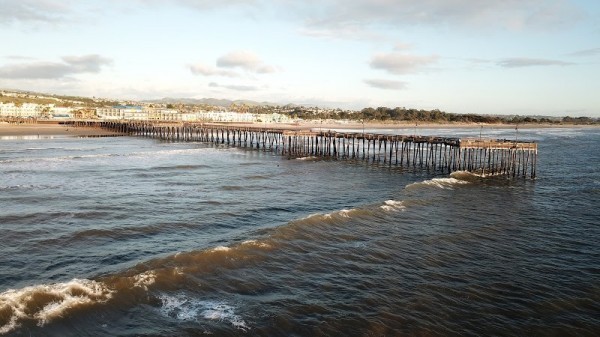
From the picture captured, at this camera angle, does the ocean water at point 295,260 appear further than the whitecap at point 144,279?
No

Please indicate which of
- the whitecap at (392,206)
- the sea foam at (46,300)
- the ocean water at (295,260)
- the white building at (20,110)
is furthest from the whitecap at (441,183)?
the white building at (20,110)

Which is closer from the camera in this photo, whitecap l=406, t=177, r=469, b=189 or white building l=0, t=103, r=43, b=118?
whitecap l=406, t=177, r=469, b=189

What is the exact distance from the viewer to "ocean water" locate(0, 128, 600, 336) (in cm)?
1085

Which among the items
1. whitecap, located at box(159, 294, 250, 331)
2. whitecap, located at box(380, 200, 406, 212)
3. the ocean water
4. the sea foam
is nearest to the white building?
the ocean water

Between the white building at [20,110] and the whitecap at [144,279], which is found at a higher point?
the white building at [20,110]

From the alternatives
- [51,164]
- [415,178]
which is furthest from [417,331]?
[51,164]

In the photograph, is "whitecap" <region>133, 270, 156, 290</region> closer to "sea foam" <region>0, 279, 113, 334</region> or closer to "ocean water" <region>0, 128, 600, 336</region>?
"ocean water" <region>0, 128, 600, 336</region>

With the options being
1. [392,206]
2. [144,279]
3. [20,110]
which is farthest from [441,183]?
[20,110]

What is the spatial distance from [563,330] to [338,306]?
5.27 metres

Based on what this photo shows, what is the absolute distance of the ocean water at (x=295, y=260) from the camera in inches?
427

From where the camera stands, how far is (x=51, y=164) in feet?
124

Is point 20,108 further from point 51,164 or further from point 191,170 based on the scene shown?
point 191,170

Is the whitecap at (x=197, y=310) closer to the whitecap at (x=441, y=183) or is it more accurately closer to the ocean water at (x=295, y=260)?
the ocean water at (x=295, y=260)

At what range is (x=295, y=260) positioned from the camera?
48.9ft
